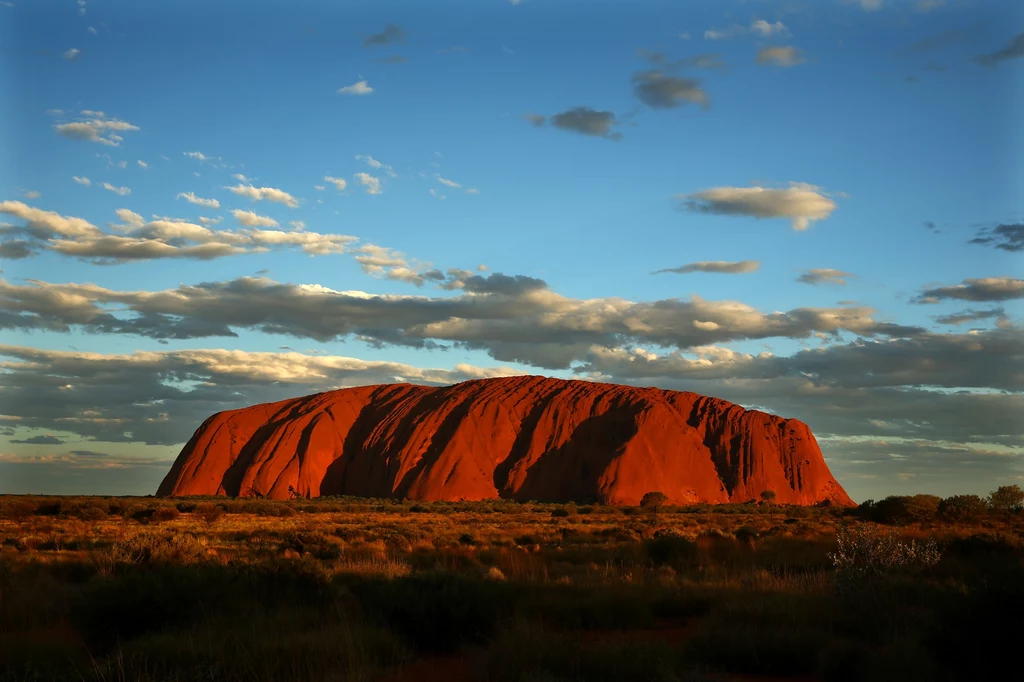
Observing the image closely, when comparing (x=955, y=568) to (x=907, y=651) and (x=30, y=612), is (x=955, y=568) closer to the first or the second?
(x=907, y=651)

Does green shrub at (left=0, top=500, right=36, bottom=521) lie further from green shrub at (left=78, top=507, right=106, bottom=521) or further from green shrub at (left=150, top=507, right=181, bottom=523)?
green shrub at (left=150, top=507, right=181, bottom=523)

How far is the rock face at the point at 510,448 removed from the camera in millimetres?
67875

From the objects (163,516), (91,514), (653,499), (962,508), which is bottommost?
(653,499)

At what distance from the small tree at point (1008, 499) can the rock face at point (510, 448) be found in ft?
90.6

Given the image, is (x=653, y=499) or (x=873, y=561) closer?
(x=873, y=561)

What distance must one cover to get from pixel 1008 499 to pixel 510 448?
138 feet

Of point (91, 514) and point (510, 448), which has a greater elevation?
point (510, 448)

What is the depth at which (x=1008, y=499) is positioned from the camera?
40.7m

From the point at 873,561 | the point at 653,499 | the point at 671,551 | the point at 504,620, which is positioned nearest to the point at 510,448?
the point at 653,499

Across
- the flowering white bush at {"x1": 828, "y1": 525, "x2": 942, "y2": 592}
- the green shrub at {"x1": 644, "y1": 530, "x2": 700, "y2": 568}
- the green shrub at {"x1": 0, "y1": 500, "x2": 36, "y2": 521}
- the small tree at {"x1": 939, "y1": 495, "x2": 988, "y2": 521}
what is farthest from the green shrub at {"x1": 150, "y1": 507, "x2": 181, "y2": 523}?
the small tree at {"x1": 939, "y1": 495, "x2": 988, "y2": 521}

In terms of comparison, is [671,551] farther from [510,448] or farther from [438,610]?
[510,448]

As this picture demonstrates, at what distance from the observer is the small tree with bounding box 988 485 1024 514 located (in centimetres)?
3972

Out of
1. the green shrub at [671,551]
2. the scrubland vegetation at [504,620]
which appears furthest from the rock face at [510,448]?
the scrubland vegetation at [504,620]

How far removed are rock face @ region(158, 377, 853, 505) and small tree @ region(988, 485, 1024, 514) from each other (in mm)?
27621
